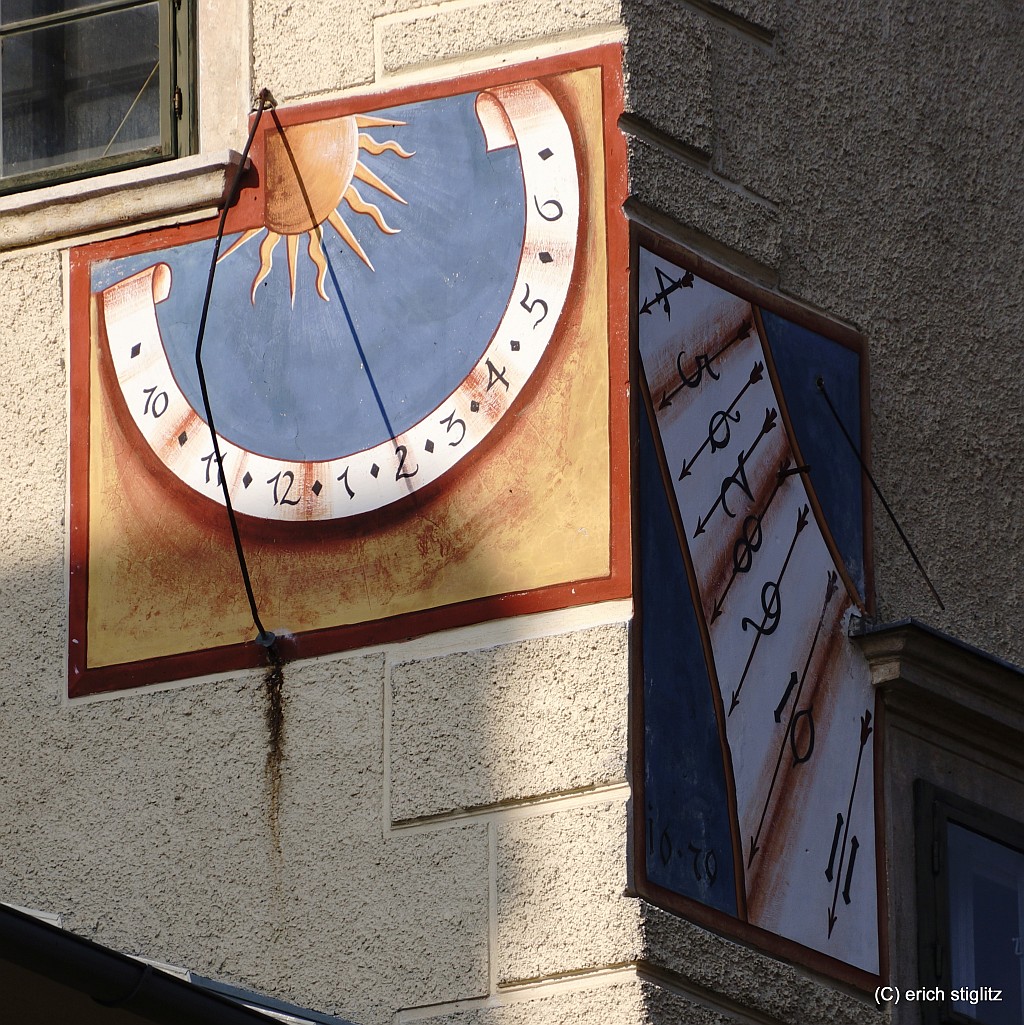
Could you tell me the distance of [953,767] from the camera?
7805 millimetres

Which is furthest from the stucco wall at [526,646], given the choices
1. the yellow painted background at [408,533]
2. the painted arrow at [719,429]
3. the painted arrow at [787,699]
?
the painted arrow at [719,429]

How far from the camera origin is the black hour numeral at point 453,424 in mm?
7395

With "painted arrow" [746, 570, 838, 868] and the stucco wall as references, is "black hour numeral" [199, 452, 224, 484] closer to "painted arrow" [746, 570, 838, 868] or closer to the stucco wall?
the stucco wall

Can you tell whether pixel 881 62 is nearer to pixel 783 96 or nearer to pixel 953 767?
pixel 783 96

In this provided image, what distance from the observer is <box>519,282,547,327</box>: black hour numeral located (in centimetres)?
736

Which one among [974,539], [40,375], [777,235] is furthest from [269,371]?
[974,539]

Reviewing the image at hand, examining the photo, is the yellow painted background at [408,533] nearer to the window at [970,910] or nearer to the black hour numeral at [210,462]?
the black hour numeral at [210,462]

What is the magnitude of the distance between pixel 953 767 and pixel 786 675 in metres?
0.70

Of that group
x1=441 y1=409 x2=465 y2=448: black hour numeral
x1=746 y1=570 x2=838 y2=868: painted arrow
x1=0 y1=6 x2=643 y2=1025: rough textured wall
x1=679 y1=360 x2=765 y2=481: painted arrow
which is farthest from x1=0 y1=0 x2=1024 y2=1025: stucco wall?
x1=441 y1=409 x2=465 y2=448: black hour numeral

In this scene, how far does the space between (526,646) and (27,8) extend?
263 centimetres

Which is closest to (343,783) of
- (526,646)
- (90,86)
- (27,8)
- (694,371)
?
(526,646)

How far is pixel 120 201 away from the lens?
802 cm

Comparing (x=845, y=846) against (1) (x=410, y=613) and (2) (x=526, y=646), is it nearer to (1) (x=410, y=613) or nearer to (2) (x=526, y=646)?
(2) (x=526, y=646)

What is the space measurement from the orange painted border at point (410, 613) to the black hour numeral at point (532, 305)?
0.17 metres
